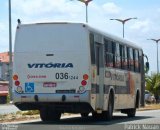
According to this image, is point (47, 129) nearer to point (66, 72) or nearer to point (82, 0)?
point (66, 72)

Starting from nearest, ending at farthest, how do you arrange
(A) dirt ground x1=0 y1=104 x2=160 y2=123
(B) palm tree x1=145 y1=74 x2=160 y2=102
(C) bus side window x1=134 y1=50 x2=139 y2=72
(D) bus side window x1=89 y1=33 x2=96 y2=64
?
1. (D) bus side window x1=89 y1=33 x2=96 y2=64
2. (A) dirt ground x1=0 y1=104 x2=160 y2=123
3. (C) bus side window x1=134 y1=50 x2=139 y2=72
4. (B) palm tree x1=145 y1=74 x2=160 y2=102

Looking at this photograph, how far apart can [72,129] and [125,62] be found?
9151mm

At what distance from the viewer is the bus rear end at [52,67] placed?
21172mm

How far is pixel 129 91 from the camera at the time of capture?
27.7 meters

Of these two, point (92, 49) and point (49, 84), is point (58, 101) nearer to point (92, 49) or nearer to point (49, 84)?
point (49, 84)

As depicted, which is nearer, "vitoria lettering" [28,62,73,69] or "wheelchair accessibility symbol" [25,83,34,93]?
"vitoria lettering" [28,62,73,69]

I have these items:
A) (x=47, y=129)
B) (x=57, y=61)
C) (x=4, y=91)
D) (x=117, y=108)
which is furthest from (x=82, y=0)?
(x=47, y=129)

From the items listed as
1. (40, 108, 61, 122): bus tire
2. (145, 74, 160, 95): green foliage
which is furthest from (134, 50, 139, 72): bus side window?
(145, 74, 160, 95): green foliage

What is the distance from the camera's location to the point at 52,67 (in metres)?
21.4

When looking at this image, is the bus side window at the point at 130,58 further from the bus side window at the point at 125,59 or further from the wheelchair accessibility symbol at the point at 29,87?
the wheelchair accessibility symbol at the point at 29,87

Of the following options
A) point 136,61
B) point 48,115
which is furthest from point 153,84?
point 48,115

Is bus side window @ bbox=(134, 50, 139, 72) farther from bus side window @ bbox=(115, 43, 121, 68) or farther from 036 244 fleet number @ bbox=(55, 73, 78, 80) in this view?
036 244 fleet number @ bbox=(55, 73, 78, 80)

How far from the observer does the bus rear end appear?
21.2 metres

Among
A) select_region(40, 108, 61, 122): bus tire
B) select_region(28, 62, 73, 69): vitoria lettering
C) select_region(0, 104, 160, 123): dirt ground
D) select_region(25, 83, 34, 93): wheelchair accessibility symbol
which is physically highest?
select_region(28, 62, 73, 69): vitoria lettering
